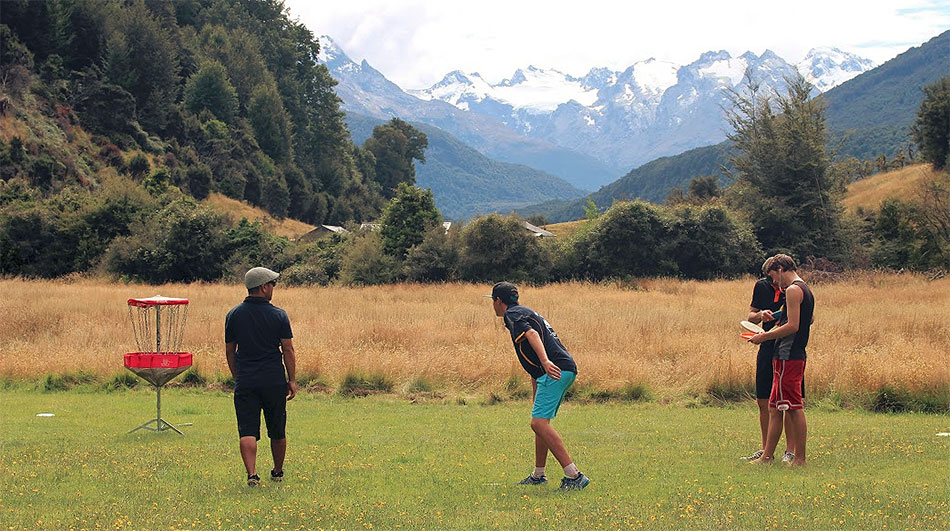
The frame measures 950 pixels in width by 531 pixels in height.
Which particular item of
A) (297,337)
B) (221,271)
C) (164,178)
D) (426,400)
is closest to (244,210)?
(164,178)

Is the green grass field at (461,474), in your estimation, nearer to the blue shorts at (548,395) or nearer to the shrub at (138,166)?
the blue shorts at (548,395)

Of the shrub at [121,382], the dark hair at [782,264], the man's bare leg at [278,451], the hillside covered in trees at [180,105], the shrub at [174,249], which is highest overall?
the hillside covered in trees at [180,105]

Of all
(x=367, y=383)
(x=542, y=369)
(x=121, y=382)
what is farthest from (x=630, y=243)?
(x=542, y=369)

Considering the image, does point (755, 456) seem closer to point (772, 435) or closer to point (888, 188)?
point (772, 435)

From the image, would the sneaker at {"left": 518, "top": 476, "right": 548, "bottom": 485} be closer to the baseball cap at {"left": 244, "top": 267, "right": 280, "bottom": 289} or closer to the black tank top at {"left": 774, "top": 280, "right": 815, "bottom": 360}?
the black tank top at {"left": 774, "top": 280, "right": 815, "bottom": 360}

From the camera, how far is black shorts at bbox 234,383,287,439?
828 centimetres

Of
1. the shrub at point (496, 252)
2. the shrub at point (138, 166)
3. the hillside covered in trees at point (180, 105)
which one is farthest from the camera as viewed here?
the shrub at point (138, 166)

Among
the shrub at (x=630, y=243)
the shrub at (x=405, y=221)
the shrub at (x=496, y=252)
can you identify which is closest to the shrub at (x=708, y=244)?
the shrub at (x=630, y=243)

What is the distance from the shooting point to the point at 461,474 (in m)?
8.77

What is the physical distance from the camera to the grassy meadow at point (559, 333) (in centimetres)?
1587

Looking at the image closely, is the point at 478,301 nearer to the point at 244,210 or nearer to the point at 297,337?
the point at 297,337

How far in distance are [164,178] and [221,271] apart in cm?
1832

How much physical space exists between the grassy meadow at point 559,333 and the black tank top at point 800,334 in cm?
656

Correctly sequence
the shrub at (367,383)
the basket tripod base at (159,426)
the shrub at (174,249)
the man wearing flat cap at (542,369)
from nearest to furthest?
the man wearing flat cap at (542,369) → the basket tripod base at (159,426) → the shrub at (367,383) → the shrub at (174,249)
